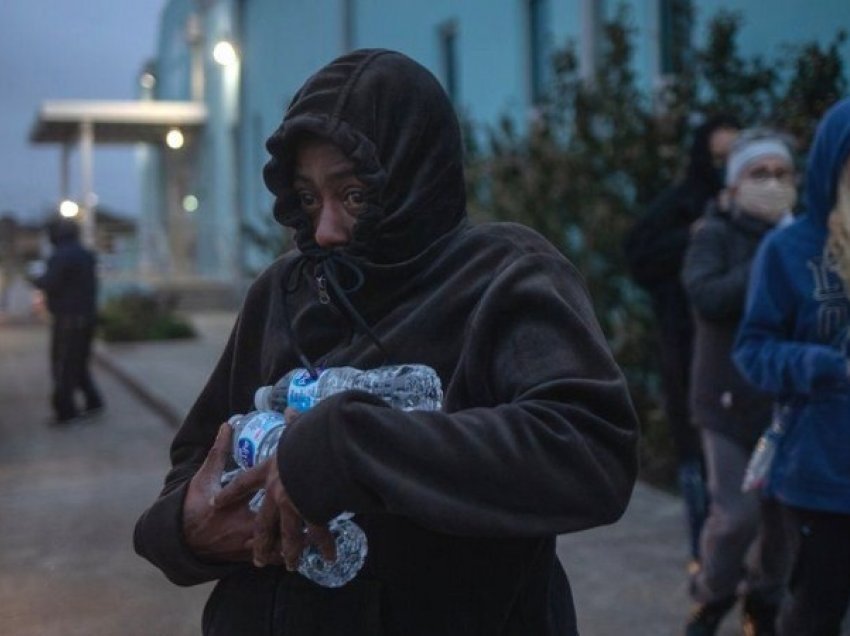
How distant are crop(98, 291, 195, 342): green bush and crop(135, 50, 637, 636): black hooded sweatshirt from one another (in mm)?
17258

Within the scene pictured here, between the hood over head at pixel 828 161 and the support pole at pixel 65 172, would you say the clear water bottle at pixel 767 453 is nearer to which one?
the hood over head at pixel 828 161

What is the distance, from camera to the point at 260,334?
1847 millimetres

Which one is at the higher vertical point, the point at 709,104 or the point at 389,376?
the point at 709,104

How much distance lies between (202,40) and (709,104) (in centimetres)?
2343

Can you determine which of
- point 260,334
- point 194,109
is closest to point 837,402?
point 260,334

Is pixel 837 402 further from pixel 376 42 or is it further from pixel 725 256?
pixel 376 42

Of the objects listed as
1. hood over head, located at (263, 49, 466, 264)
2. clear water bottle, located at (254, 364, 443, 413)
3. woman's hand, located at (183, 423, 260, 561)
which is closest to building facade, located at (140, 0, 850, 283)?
hood over head, located at (263, 49, 466, 264)

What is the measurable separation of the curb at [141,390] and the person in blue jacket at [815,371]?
6126 millimetres

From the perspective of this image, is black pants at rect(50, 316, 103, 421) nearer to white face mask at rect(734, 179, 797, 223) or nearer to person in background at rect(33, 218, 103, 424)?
person in background at rect(33, 218, 103, 424)

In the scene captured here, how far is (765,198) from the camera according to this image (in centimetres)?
414

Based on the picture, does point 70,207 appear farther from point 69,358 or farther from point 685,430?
point 685,430

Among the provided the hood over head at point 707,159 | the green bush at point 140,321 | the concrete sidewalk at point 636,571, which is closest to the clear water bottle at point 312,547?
the concrete sidewalk at point 636,571

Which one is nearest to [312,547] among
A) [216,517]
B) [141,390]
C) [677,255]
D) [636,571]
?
[216,517]

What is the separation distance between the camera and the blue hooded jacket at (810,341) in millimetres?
2984
